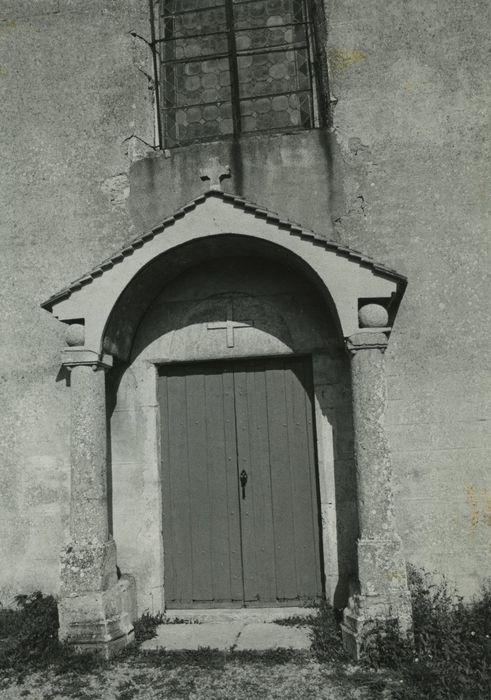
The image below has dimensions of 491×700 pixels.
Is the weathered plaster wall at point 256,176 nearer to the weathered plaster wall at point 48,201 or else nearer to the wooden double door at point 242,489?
the weathered plaster wall at point 48,201

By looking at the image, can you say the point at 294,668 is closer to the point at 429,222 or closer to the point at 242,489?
the point at 242,489

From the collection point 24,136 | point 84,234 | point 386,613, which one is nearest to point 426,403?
point 386,613

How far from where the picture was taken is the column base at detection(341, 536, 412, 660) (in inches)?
198

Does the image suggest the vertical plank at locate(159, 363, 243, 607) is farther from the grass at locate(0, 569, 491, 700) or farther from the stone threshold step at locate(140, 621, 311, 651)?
the grass at locate(0, 569, 491, 700)

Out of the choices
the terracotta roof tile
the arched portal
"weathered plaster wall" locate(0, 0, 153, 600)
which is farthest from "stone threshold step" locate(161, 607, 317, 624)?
the terracotta roof tile

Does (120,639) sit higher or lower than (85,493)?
lower

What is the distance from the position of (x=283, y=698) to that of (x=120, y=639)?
171 centimetres

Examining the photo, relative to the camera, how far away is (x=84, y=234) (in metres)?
6.89

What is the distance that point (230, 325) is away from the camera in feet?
21.1

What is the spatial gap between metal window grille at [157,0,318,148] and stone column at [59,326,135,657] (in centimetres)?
318

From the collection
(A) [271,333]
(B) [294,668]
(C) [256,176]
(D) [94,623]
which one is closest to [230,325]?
(A) [271,333]

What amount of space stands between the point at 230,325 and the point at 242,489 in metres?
1.66

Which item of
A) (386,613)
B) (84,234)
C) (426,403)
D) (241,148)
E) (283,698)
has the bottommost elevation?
(283,698)

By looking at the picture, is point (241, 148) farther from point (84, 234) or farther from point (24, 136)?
point (24, 136)
